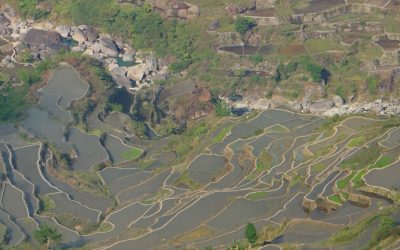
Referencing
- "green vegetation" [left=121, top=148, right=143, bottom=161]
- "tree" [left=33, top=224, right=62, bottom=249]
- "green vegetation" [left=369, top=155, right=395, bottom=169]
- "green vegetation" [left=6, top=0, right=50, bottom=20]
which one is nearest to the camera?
"tree" [left=33, top=224, right=62, bottom=249]

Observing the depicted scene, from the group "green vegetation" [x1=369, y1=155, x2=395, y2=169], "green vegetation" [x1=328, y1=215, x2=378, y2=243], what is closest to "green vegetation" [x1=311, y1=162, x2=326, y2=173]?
"green vegetation" [x1=369, y1=155, x2=395, y2=169]

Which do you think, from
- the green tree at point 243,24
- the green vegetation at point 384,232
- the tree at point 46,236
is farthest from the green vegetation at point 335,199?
the green tree at point 243,24

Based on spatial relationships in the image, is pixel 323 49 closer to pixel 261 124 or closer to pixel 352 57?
pixel 352 57

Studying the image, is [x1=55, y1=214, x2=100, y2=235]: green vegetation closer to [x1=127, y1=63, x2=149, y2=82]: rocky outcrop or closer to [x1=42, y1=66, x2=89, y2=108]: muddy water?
[x1=42, y1=66, x2=89, y2=108]: muddy water

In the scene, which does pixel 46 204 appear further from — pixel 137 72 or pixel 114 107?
pixel 137 72

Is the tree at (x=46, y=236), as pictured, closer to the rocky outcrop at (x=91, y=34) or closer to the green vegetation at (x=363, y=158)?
the green vegetation at (x=363, y=158)
